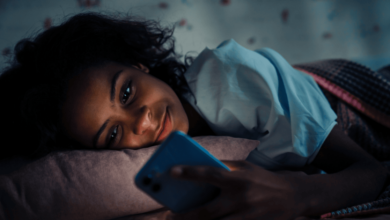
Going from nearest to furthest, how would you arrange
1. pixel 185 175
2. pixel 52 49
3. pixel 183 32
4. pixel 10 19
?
1. pixel 185 175
2. pixel 52 49
3. pixel 10 19
4. pixel 183 32

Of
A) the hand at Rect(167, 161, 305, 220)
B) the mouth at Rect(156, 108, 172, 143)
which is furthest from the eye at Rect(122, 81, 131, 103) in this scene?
the hand at Rect(167, 161, 305, 220)

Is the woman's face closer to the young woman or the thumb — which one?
the young woman

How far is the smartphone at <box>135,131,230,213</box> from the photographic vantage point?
311mm

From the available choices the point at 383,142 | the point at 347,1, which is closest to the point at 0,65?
the point at 383,142

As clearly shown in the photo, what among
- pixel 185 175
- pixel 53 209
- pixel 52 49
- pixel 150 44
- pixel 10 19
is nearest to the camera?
pixel 185 175

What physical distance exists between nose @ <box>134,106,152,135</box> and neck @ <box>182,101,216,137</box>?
233 millimetres

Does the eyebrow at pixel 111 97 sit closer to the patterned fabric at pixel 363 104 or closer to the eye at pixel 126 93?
the eye at pixel 126 93

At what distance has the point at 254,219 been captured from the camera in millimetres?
383

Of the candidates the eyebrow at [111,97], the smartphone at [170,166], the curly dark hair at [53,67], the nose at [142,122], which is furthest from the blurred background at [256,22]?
the smartphone at [170,166]

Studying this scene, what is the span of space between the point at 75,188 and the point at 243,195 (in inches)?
14.0

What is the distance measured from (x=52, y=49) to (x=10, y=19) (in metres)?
0.55

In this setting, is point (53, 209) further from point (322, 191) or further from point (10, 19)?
point (10, 19)

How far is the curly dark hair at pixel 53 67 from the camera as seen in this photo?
2.03ft

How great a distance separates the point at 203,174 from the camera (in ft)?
1.04
